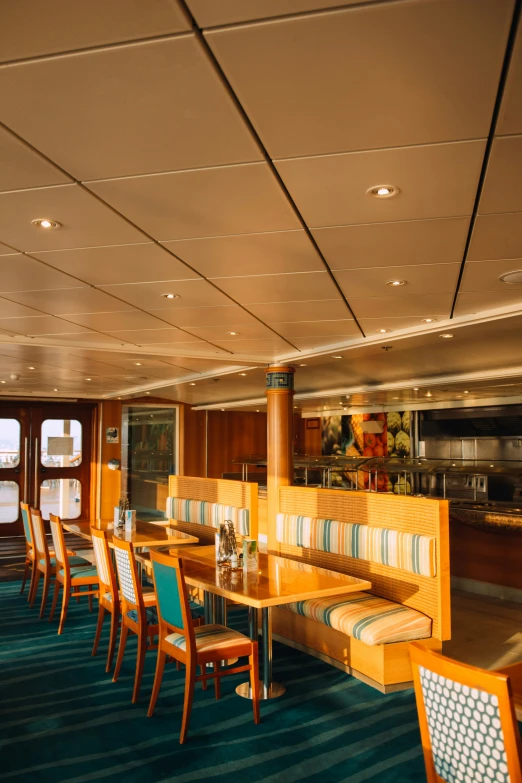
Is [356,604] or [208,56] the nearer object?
[208,56]

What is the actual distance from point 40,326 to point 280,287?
106 inches

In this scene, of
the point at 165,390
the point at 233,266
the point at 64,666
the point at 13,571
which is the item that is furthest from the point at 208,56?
the point at 165,390

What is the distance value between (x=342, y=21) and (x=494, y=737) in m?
2.13

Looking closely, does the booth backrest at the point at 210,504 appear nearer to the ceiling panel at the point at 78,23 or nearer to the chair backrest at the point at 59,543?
the chair backrest at the point at 59,543

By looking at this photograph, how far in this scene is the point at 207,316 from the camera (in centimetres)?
527

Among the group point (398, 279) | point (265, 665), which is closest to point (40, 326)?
point (398, 279)

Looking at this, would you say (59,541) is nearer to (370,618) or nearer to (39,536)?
(39,536)

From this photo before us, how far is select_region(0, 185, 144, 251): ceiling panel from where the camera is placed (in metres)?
2.75

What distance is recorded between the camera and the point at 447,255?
3.52 m

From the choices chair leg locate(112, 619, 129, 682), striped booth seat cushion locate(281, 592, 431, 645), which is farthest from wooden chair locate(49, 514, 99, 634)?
striped booth seat cushion locate(281, 592, 431, 645)

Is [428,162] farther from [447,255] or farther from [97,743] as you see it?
[97,743]

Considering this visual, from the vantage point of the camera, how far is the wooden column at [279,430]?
756 centimetres

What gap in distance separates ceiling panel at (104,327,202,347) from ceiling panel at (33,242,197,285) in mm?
1880

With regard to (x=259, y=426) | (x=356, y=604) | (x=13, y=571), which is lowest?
(x=13, y=571)
